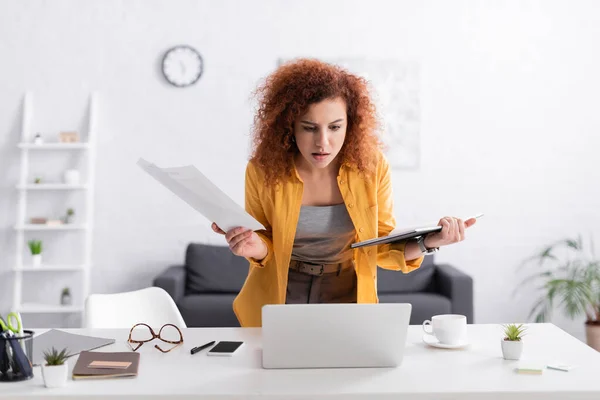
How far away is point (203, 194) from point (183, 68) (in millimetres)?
3143

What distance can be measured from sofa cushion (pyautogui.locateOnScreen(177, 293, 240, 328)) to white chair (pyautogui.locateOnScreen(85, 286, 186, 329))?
5.55 feet

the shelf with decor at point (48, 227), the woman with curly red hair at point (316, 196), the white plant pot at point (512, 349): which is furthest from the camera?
the shelf with decor at point (48, 227)

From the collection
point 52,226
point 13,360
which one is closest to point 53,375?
point 13,360

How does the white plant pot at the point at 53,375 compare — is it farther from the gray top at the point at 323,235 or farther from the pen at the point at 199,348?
the gray top at the point at 323,235

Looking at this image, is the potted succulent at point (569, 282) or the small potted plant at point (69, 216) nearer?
A: the potted succulent at point (569, 282)

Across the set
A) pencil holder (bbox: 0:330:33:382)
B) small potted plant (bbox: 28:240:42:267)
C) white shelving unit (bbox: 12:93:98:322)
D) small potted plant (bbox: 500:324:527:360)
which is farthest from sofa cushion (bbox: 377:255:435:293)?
pencil holder (bbox: 0:330:33:382)

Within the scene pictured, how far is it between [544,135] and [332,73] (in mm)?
3063

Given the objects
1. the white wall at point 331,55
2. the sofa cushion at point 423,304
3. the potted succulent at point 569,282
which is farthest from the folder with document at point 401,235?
the white wall at point 331,55

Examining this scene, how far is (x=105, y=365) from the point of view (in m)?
1.48

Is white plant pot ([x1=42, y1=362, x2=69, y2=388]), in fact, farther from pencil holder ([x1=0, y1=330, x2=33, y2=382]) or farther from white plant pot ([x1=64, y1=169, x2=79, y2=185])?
white plant pot ([x1=64, y1=169, x2=79, y2=185])

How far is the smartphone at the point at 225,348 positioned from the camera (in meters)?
1.62

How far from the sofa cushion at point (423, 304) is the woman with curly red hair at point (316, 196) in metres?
1.96

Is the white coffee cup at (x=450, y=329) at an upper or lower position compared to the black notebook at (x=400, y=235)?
lower

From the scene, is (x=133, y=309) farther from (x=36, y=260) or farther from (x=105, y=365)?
(x=36, y=260)
